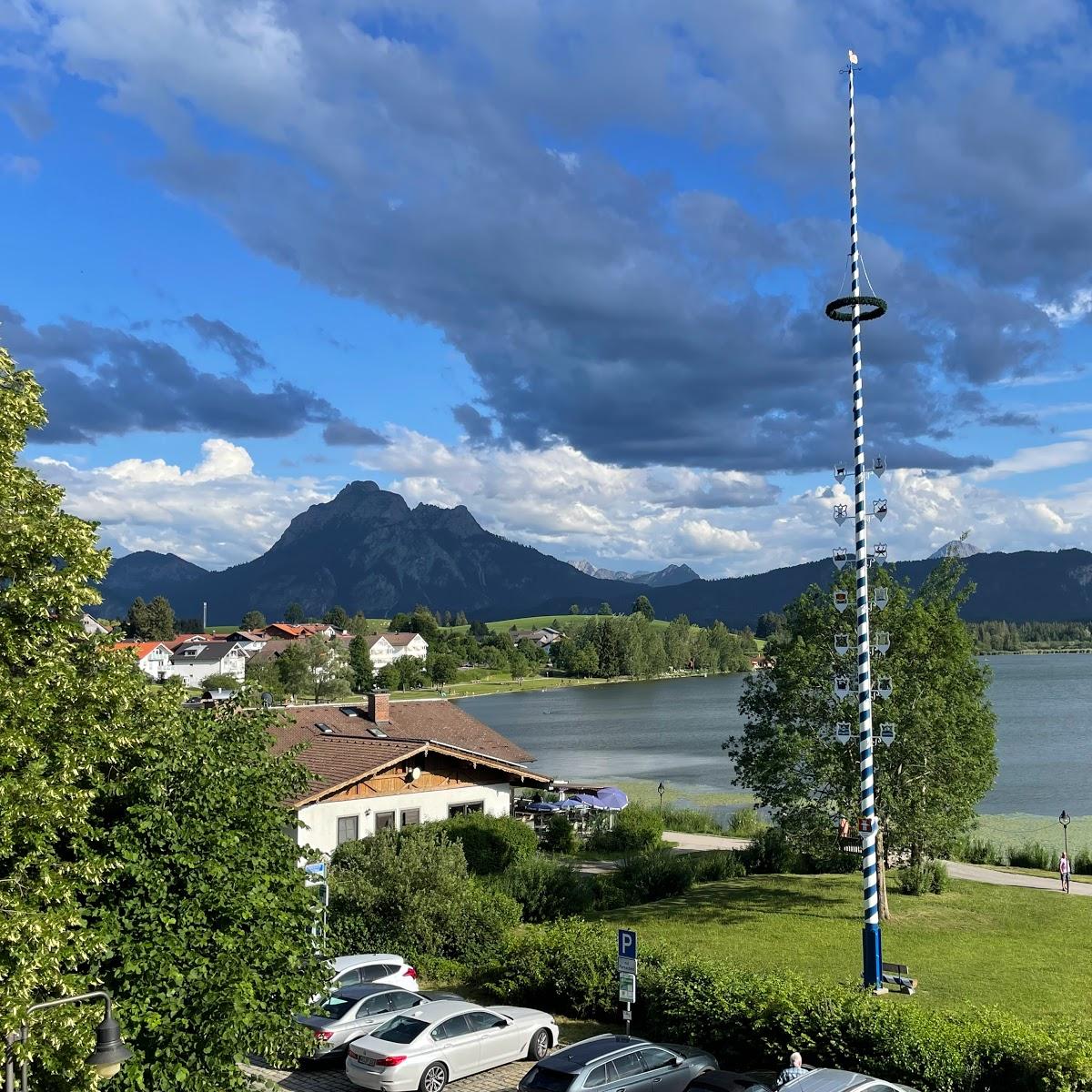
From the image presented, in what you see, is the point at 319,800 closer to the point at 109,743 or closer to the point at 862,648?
the point at 862,648

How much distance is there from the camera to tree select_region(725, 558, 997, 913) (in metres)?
33.1

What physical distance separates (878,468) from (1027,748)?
63.1 meters

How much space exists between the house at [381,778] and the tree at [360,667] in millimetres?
126894

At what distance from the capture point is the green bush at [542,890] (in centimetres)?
3231

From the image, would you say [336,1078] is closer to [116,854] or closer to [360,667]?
[116,854]

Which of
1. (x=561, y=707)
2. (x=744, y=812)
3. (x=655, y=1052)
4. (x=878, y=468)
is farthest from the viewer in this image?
(x=561, y=707)

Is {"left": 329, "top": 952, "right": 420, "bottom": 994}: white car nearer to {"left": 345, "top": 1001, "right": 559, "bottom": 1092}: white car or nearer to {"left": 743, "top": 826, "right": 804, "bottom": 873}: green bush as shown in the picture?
{"left": 345, "top": 1001, "right": 559, "bottom": 1092}: white car

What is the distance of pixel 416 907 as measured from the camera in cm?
2691

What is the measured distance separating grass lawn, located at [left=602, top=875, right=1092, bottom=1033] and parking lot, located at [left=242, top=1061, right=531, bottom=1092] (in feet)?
18.8

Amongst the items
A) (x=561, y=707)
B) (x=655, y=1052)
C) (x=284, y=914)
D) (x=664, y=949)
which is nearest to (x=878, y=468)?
(x=664, y=949)

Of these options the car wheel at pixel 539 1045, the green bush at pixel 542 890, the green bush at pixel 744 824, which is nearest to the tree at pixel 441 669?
the green bush at pixel 744 824

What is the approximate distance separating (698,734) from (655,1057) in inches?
3431

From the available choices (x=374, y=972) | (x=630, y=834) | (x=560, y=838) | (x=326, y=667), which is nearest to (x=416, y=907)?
(x=374, y=972)

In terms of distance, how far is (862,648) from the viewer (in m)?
25.5
